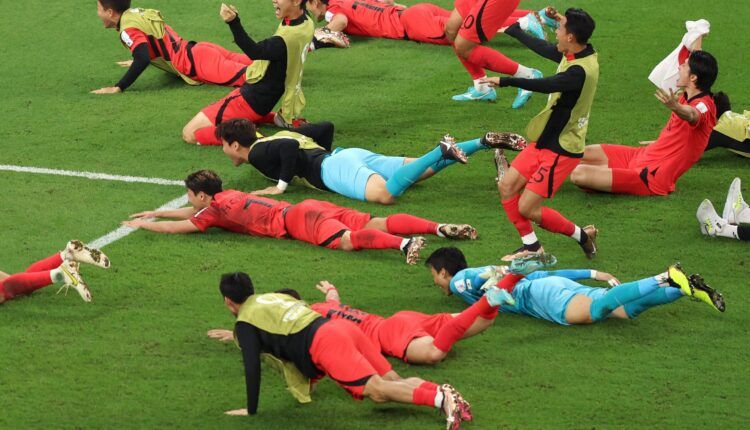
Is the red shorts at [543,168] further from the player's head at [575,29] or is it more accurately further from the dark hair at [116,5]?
the dark hair at [116,5]

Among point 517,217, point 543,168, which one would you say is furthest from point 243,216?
point 543,168

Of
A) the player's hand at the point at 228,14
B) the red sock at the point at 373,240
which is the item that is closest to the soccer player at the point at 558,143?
the red sock at the point at 373,240

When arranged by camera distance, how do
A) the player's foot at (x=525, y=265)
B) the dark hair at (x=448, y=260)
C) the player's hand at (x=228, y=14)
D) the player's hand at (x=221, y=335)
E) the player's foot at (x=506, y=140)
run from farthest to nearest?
the player's hand at (x=228, y=14)
the player's foot at (x=506, y=140)
the dark hair at (x=448, y=260)
the player's hand at (x=221, y=335)
the player's foot at (x=525, y=265)

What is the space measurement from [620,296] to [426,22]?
7.00 metres

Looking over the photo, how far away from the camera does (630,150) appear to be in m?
11.9

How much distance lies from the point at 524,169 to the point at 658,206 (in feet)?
6.12

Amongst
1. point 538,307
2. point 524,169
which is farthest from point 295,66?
point 538,307

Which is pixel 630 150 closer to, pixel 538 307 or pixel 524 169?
pixel 524 169

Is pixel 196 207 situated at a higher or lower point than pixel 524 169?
lower

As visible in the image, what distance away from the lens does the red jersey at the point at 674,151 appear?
37.1 ft

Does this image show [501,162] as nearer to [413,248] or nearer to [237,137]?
[413,248]

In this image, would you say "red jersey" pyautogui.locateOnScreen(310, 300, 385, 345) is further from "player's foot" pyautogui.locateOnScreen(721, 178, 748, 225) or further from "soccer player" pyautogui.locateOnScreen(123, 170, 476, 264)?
"player's foot" pyautogui.locateOnScreen(721, 178, 748, 225)

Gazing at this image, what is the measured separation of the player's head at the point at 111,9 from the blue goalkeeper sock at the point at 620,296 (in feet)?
24.1

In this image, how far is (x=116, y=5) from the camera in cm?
1418
